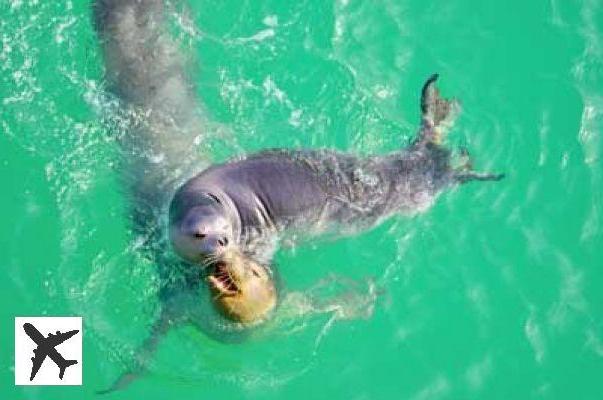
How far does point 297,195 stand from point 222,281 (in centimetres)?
168

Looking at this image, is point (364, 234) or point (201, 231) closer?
point (201, 231)

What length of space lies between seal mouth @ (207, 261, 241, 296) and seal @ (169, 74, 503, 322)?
11mm

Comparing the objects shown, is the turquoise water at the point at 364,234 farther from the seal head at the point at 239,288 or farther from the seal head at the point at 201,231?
the seal head at the point at 201,231

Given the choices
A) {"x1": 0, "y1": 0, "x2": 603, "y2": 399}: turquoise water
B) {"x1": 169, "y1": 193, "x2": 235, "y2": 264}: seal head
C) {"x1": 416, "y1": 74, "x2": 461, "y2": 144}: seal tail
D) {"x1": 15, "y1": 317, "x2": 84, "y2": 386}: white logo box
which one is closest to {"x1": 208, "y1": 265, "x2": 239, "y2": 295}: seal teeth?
{"x1": 169, "y1": 193, "x2": 235, "y2": 264}: seal head

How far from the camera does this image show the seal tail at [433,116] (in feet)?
31.0

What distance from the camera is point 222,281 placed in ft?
23.3

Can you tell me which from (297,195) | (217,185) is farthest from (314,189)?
(217,185)

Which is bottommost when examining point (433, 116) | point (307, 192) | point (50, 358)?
point (50, 358)

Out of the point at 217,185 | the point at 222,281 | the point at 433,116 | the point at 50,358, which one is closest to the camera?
the point at 222,281

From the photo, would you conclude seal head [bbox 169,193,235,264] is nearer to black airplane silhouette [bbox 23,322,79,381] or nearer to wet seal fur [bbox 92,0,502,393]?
wet seal fur [bbox 92,0,502,393]

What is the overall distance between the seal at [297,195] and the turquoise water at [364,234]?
20cm

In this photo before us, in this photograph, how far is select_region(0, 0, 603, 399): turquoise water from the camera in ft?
28.7

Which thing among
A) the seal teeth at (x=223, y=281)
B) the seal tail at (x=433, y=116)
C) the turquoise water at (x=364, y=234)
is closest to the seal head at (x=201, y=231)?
the seal teeth at (x=223, y=281)

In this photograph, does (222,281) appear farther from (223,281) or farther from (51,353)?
(51,353)
